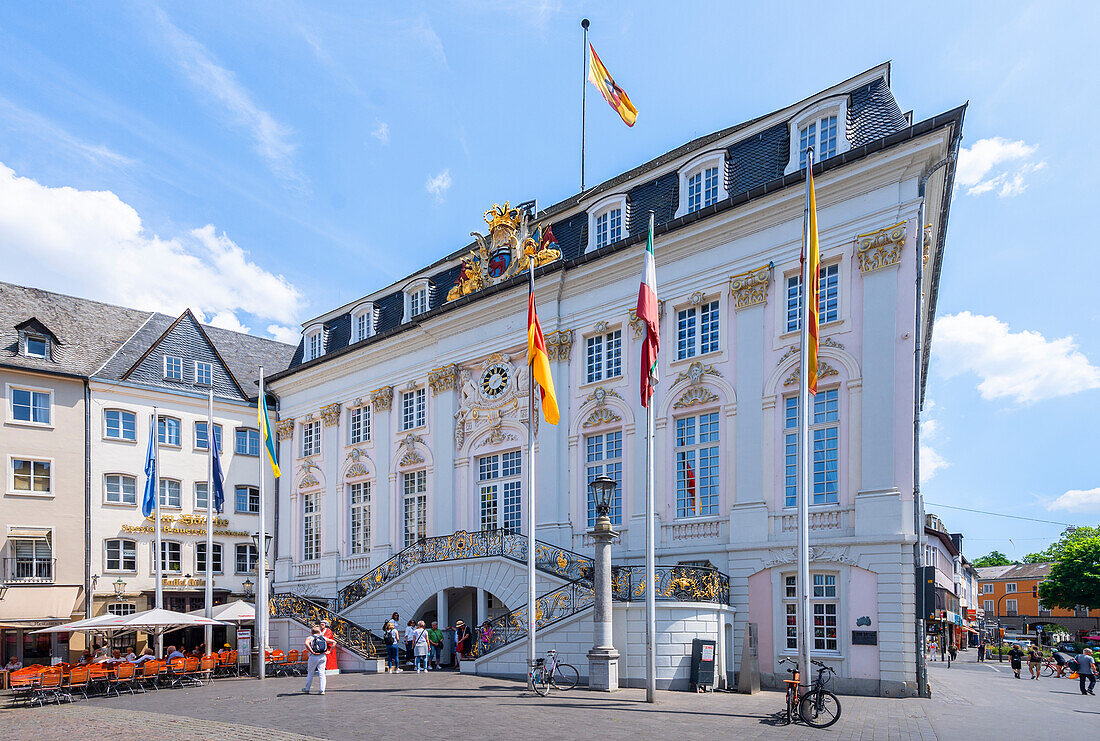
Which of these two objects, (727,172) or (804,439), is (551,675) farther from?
(727,172)

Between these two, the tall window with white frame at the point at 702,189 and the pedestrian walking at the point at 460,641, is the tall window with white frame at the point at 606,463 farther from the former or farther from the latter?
the tall window with white frame at the point at 702,189

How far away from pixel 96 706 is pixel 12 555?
58.6 feet

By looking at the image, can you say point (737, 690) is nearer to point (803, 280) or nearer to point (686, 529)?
point (686, 529)

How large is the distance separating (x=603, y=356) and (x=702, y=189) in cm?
579

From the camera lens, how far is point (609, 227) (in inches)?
1159

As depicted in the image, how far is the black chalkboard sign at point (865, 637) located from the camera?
67.8ft

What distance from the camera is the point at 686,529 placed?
25094 millimetres

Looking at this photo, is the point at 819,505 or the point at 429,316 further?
the point at 429,316

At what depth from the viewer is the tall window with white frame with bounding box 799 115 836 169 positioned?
23.8 meters

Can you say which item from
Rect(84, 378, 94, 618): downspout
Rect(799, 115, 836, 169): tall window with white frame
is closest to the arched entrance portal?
Rect(799, 115, 836, 169): tall window with white frame

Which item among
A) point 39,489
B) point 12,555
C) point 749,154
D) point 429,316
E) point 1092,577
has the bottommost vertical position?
point 1092,577

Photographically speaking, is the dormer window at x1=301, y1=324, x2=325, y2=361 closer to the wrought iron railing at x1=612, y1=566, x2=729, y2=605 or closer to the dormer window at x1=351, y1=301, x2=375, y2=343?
the dormer window at x1=351, y1=301, x2=375, y2=343

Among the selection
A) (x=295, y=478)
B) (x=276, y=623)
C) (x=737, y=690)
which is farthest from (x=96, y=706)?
(x=295, y=478)

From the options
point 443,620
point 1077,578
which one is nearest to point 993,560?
point 1077,578
